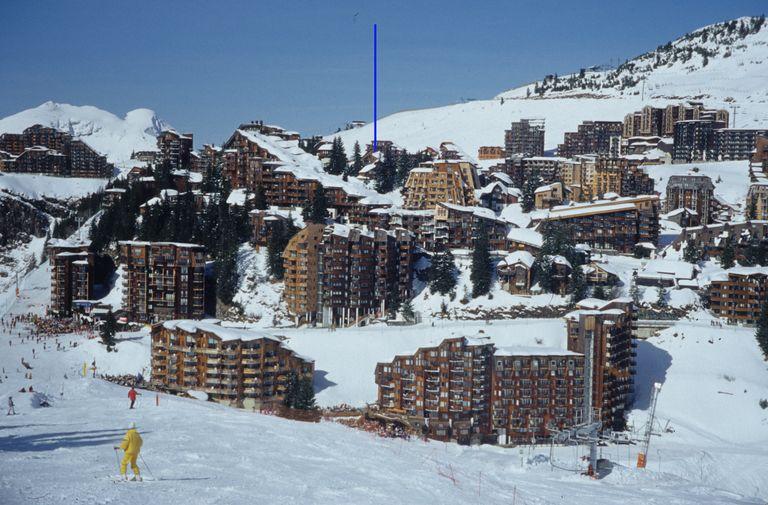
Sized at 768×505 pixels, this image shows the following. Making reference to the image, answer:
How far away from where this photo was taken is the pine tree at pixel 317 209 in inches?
2736

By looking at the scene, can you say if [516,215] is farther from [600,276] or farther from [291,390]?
[291,390]

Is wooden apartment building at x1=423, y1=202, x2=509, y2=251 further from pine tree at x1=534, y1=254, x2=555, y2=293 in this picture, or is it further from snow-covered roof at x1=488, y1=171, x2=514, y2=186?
snow-covered roof at x1=488, y1=171, x2=514, y2=186

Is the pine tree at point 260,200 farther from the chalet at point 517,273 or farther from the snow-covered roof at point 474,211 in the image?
the chalet at point 517,273

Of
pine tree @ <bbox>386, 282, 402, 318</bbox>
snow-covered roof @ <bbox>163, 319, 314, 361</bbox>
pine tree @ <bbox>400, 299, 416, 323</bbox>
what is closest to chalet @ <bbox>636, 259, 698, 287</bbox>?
pine tree @ <bbox>400, 299, 416, 323</bbox>

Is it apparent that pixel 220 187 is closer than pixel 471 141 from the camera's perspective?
Yes

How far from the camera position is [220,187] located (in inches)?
3091

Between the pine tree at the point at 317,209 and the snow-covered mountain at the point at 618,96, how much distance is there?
Result: 4657 centimetres

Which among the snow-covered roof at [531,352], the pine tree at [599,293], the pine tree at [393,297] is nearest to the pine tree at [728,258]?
the pine tree at [599,293]

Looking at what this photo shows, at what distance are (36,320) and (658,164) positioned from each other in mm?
57059

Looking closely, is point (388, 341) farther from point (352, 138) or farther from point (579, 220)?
point (352, 138)

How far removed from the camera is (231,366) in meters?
49.2

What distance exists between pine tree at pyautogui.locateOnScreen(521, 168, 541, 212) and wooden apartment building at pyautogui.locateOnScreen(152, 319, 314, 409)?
31530 mm

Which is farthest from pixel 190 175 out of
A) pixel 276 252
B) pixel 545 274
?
pixel 545 274

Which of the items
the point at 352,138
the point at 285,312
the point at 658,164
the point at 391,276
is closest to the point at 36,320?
the point at 285,312
